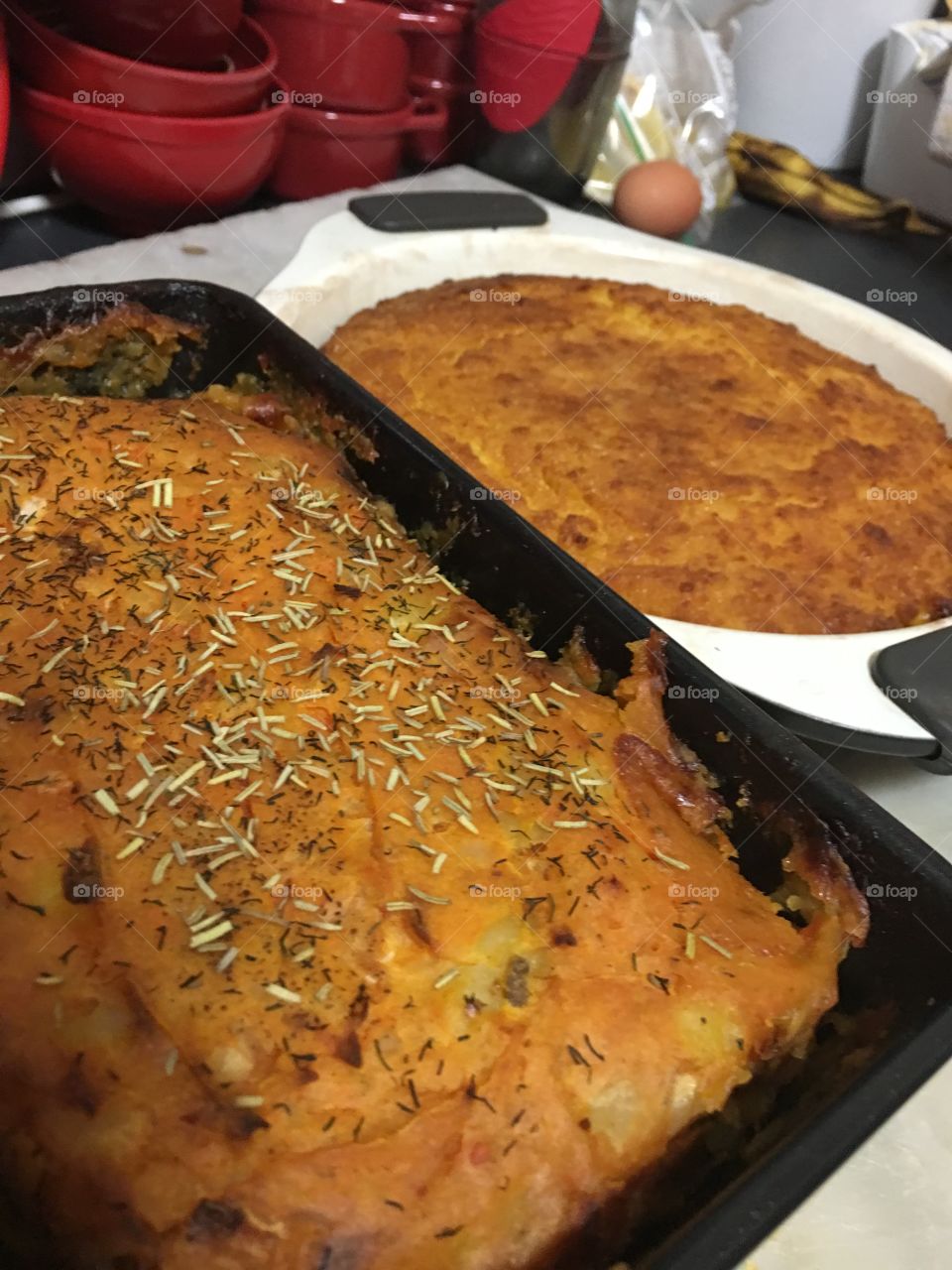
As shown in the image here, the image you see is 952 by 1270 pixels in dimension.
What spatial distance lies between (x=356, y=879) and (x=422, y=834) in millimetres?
82

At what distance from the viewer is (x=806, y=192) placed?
9.95 feet

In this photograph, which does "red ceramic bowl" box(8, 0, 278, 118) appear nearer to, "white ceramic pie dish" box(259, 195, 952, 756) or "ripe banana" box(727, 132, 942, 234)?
"white ceramic pie dish" box(259, 195, 952, 756)

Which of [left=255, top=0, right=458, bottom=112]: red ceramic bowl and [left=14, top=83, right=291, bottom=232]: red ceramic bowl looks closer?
[left=14, top=83, right=291, bottom=232]: red ceramic bowl

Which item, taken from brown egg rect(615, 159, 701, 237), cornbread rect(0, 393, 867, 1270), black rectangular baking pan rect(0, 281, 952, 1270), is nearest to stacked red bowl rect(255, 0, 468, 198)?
brown egg rect(615, 159, 701, 237)

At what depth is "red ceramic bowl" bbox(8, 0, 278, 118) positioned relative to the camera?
73.4 inches

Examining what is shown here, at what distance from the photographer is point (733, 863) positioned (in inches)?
42.5

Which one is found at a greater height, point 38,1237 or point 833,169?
point 833,169

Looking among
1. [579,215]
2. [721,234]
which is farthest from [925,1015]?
[721,234]

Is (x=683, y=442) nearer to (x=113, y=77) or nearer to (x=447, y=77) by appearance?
(x=113, y=77)

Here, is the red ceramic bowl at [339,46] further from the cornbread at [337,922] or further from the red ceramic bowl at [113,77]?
the cornbread at [337,922]

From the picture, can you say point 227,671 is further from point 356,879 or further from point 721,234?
point 721,234

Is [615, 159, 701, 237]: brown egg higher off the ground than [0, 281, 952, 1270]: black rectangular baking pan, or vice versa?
[615, 159, 701, 237]: brown egg

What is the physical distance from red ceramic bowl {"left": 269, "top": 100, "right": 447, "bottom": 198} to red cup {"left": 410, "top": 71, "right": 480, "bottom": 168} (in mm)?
44

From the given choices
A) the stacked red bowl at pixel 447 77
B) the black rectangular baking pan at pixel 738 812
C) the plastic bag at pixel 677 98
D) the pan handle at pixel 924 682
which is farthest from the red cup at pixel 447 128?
the pan handle at pixel 924 682
